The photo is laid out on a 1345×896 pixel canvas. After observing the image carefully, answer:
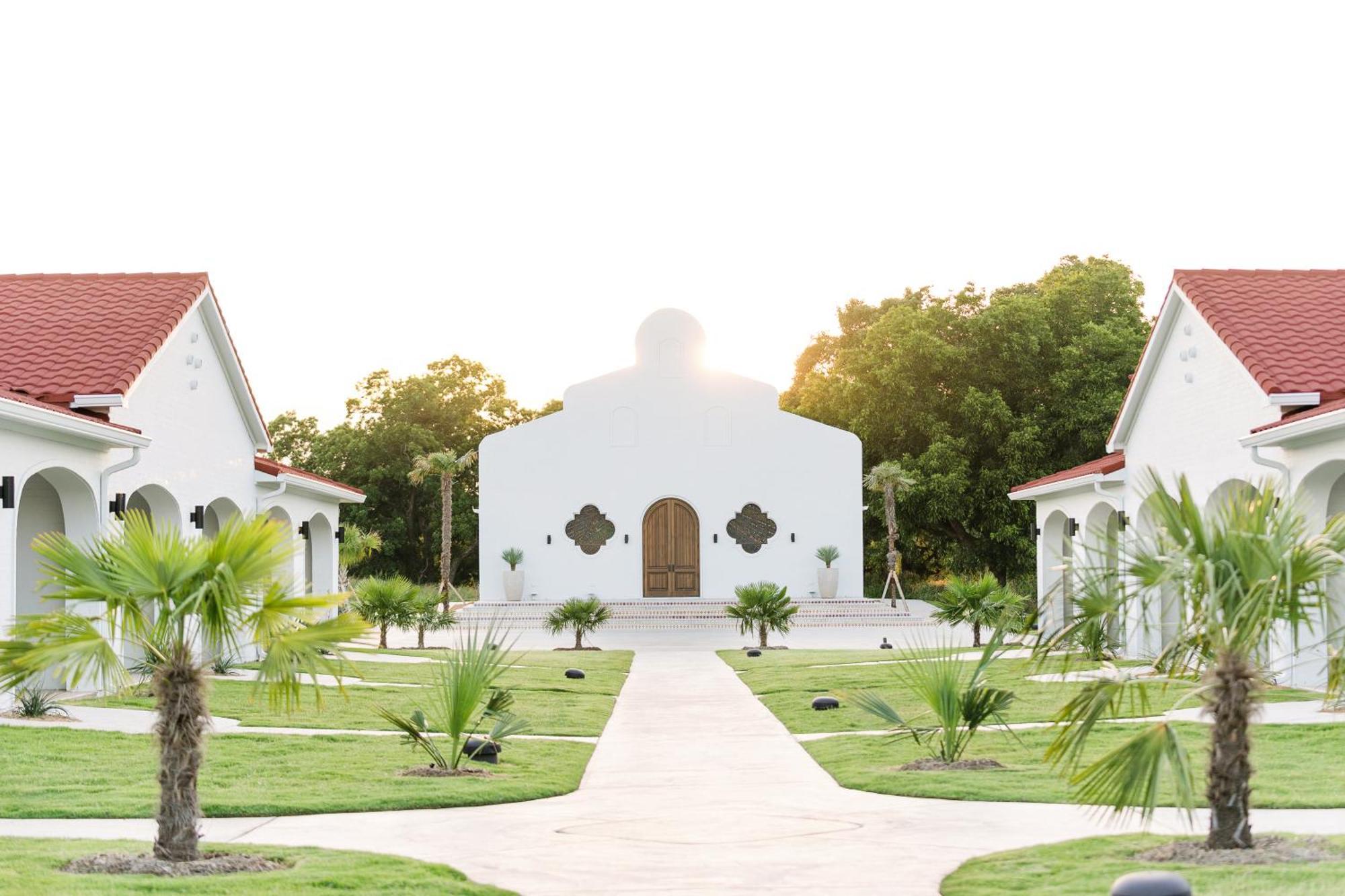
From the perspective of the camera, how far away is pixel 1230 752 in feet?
23.4

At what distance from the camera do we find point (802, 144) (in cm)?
2444

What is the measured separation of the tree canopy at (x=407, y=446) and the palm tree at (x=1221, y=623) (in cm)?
4755

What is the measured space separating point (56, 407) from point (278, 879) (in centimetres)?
1092

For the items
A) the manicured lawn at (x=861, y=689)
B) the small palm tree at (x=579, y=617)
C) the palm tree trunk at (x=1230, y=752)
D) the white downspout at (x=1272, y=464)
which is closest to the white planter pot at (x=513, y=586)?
the small palm tree at (x=579, y=617)

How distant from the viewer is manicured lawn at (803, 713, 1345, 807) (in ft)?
31.5

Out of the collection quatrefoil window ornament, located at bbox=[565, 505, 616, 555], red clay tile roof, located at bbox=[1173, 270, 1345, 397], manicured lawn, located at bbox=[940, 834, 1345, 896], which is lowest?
manicured lawn, located at bbox=[940, 834, 1345, 896]

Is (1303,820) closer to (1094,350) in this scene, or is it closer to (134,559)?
(134,559)

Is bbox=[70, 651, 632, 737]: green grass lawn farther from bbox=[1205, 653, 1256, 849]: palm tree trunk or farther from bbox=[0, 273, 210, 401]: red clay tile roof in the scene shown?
bbox=[1205, 653, 1256, 849]: palm tree trunk

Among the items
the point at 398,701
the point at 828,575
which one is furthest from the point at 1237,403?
the point at 828,575

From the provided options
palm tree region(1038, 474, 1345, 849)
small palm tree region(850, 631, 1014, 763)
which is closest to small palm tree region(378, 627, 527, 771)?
small palm tree region(850, 631, 1014, 763)

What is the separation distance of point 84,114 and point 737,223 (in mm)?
16141

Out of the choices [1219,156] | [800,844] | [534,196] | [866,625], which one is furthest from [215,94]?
[866,625]

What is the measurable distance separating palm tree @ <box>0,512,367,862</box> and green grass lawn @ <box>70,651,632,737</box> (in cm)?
392

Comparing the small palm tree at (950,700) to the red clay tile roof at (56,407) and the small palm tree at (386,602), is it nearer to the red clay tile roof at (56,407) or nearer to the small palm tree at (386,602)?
the red clay tile roof at (56,407)
